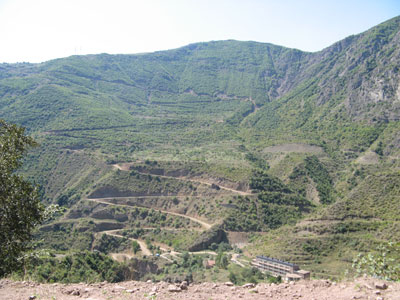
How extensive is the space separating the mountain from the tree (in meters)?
28.9

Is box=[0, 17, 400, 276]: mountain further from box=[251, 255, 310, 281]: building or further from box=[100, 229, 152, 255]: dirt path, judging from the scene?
box=[251, 255, 310, 281]: building

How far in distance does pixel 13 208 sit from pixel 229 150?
77.2 metres

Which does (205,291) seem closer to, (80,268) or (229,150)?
(80,268)

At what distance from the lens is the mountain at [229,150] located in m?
48.6

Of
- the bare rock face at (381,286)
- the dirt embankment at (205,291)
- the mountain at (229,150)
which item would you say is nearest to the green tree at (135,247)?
the mountain at (229,150)

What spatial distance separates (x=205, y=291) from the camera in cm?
1242

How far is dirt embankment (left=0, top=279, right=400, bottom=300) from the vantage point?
1146 cm

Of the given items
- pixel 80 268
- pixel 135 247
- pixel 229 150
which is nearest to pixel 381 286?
pixel 80 268

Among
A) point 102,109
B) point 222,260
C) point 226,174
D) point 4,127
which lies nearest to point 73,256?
point 222,260

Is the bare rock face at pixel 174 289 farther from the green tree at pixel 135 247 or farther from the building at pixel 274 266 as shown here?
the green tree at pixel 135 247

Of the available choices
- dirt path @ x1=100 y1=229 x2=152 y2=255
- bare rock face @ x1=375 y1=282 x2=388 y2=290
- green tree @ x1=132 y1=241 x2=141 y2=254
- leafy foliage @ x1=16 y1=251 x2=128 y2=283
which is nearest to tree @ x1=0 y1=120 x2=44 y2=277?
bare rock face @ x1=375 y1=282 x2=388 y2=290

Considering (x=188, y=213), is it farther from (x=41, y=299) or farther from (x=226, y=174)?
(x=41, y=299)

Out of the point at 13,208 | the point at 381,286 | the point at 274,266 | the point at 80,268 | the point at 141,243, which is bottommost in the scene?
the point at 141,243

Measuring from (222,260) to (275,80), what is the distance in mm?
145012
